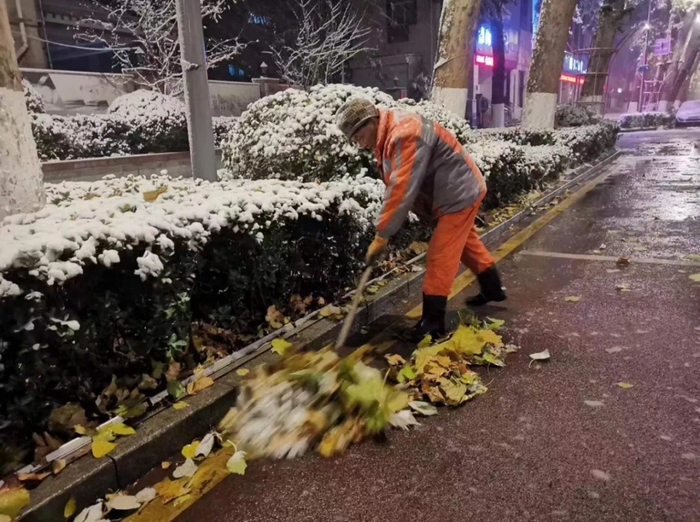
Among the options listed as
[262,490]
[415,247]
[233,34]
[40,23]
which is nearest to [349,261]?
[415,247]

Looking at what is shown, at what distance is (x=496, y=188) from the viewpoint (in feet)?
24.3

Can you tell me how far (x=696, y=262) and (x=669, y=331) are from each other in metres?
2.04

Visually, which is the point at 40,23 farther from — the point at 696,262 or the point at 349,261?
the point at 696,262

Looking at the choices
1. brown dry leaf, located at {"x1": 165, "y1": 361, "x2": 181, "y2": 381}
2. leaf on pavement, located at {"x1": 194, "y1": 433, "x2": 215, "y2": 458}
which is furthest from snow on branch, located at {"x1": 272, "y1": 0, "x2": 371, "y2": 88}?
leaf on pavement, located at {"x1": 194, "y1": 433, "x2": 215, "y2": 458}

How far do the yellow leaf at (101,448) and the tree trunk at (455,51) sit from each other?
26.2 ft

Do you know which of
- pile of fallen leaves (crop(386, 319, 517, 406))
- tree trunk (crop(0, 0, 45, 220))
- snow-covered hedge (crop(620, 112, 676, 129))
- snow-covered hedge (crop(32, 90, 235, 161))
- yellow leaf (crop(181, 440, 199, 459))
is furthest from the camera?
snow-covered hedge (crop(620, 112, 676, 129))

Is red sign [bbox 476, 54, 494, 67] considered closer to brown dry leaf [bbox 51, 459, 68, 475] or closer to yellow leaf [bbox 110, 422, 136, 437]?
yellow leaf [bbox 110, 422, 136, 437]

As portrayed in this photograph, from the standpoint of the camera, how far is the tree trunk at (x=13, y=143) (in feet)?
10.8

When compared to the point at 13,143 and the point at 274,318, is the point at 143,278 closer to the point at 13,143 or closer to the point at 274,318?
the point at 274,318

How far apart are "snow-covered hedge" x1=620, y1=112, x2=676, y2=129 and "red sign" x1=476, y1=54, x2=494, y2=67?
10257 mm

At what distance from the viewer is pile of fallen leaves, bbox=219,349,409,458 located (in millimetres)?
2666

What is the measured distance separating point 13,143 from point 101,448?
211 cm

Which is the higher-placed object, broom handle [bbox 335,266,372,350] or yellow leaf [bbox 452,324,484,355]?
broom handle [bbox 335,266,372,350]

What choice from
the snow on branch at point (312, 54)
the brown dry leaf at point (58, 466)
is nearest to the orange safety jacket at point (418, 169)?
the brown dry leaf at point (58, 466)
